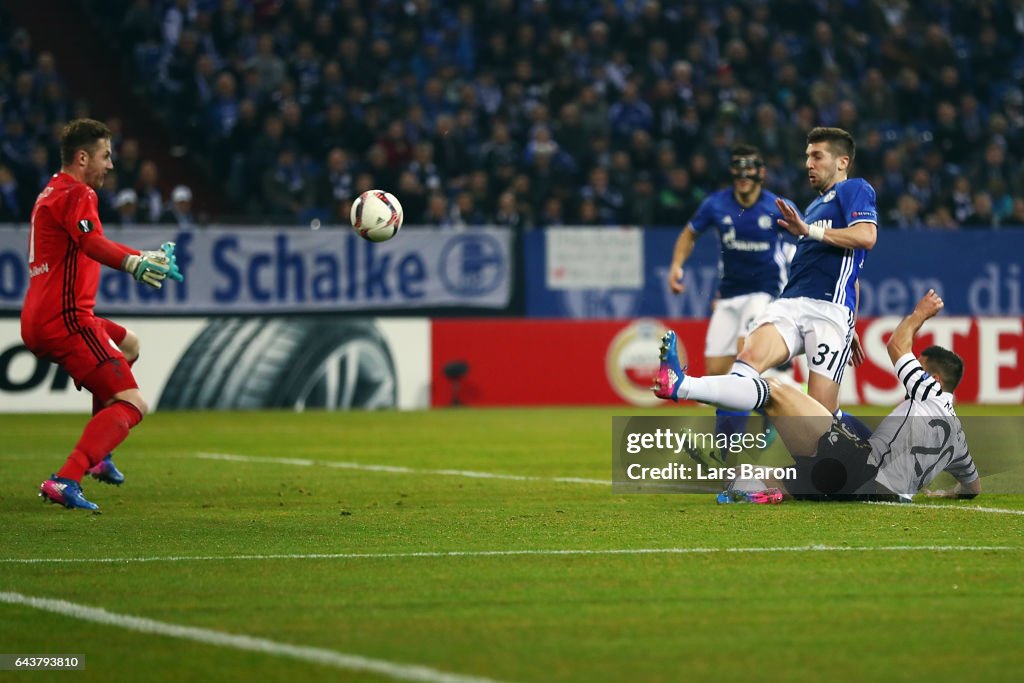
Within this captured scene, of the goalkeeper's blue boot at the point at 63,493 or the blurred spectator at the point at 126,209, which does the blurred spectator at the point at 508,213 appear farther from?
the goalkeeper's blue boot at the point at 63,493

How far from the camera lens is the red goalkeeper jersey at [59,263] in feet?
30.6

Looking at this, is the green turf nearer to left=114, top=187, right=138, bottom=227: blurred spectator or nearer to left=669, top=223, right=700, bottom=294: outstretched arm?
left=669, top=223, right=700, bottom=294: outstretched arm

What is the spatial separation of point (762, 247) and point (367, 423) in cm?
716

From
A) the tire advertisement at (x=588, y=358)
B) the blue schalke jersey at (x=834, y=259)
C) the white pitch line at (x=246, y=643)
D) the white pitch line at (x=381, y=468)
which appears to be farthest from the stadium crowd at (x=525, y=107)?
the white pitch line at (x=246, y=643)

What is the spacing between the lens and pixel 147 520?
8859 mm

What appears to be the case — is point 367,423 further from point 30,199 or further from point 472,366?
point 30,199

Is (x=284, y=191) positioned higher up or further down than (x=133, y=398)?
higher up

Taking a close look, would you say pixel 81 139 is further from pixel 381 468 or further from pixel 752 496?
pixel 752 496

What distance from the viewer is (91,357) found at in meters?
9.45

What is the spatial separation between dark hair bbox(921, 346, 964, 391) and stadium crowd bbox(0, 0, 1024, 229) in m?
13.6

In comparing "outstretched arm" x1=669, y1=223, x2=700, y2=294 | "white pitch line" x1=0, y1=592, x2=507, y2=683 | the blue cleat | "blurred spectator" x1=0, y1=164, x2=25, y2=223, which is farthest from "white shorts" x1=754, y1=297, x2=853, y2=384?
"blurred spectator" x1=0, y1=164, x2=25, y2=223

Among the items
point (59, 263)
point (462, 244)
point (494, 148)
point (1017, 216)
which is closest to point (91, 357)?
point (59, 263)

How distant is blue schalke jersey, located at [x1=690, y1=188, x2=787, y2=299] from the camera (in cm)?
1233

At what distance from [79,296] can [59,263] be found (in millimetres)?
220
